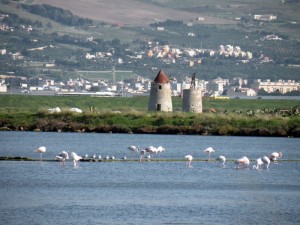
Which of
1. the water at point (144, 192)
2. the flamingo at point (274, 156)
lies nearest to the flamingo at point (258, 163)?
the water at point (144, 192)

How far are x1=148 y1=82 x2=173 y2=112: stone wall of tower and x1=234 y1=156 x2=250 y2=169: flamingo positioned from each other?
124 feet

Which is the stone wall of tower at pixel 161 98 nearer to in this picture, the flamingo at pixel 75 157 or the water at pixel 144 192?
the water at pixel 144 192

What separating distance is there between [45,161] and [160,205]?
40.4 ft

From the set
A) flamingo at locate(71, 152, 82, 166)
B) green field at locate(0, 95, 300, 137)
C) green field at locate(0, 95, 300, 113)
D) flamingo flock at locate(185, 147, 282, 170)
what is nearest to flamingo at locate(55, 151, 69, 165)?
flamingo at locate(71, 152, 82, 166)

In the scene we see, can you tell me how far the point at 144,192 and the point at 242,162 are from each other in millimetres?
7860

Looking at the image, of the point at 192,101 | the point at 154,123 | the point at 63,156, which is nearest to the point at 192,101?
the point at 192,101

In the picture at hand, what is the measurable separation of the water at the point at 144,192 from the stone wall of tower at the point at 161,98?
2908 centimetres

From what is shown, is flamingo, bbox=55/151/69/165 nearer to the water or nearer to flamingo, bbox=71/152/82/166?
flamingo, bbox=71/152/82/166

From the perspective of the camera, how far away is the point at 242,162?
44.3 metres

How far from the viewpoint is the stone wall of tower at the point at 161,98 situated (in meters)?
83.8

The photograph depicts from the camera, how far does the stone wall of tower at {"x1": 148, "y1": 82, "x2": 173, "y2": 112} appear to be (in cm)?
8381

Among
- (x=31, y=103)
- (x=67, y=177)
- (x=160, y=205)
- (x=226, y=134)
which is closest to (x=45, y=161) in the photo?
(x=67, y=177)

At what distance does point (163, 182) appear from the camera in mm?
40156

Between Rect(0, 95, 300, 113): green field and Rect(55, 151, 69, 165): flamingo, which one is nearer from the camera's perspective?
Rect(55, 151, 69, 165): flamingo
